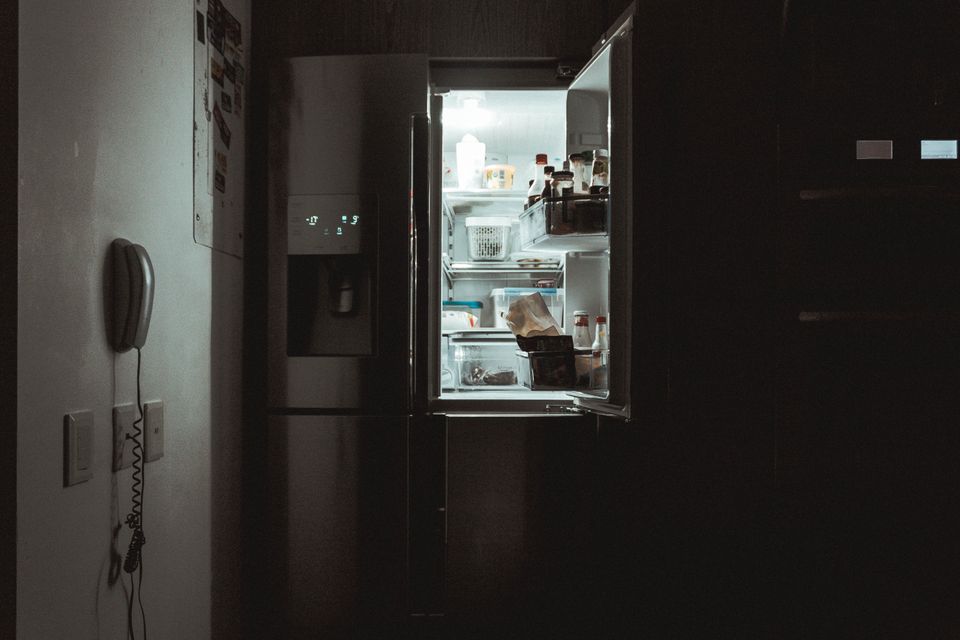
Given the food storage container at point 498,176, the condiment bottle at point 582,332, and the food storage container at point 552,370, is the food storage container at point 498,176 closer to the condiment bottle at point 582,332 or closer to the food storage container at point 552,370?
the condiment bottle at point 582,332

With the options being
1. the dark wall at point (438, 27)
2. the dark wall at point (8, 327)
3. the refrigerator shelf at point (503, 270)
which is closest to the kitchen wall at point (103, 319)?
the dark wall at point (8, 327)

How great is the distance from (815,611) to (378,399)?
4.29ft

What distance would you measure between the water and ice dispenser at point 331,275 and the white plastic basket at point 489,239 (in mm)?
486

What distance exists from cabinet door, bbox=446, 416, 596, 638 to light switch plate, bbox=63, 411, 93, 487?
1049 mm

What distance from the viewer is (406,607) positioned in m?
1.93

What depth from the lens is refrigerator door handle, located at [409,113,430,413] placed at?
6.21 ft

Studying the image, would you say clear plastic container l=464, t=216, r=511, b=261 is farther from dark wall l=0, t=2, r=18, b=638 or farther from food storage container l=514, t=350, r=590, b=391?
dark wall l=0, t=2, r=18, b=638

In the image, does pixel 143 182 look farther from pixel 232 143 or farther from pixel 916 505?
pixel 916 505

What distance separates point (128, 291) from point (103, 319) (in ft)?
0.21

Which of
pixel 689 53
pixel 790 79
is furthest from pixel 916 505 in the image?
pixel 689 53

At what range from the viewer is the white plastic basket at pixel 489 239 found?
234cm

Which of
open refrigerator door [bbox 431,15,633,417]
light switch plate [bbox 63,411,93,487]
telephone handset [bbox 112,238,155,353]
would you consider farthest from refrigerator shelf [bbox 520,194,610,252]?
light switch plate [bbox 63,411,93,487]

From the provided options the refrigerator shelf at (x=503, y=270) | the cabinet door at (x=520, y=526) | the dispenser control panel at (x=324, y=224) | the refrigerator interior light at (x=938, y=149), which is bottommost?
the cabinet door at (x=520, y=526)

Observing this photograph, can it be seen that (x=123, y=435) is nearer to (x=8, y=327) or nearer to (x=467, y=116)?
(x=8, y=327)
